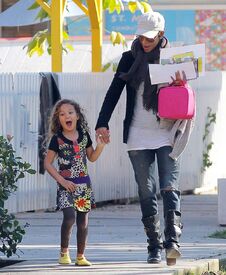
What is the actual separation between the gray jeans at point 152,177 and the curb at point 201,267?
0.47 metres

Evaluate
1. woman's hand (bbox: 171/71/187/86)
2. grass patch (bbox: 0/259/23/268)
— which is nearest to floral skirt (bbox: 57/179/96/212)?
grass patch (bbox: 0/259/23/268)

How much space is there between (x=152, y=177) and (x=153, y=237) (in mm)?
466

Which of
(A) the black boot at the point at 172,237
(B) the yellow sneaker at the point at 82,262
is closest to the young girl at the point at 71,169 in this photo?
(B) the yellow sneaker at the point at 82,262

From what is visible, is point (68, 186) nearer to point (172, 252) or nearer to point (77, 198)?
point (77, 198)

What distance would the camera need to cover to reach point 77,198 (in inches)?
342

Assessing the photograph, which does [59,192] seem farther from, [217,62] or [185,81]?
[217,62]

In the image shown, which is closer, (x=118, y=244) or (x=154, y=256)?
(x=154, y=256)

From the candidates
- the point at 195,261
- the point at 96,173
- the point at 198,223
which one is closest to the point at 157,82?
the point at 195,261

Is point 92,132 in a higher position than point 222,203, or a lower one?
higher

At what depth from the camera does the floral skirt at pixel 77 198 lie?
865 centimetres

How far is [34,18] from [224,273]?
28.4ft

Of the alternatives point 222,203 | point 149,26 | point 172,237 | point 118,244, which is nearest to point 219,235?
point 222,203

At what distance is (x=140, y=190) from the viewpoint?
8742 millimetres

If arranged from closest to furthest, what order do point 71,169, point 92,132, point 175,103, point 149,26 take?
point 175,103 → point 149,26 → point 71,169 → point 92,132
